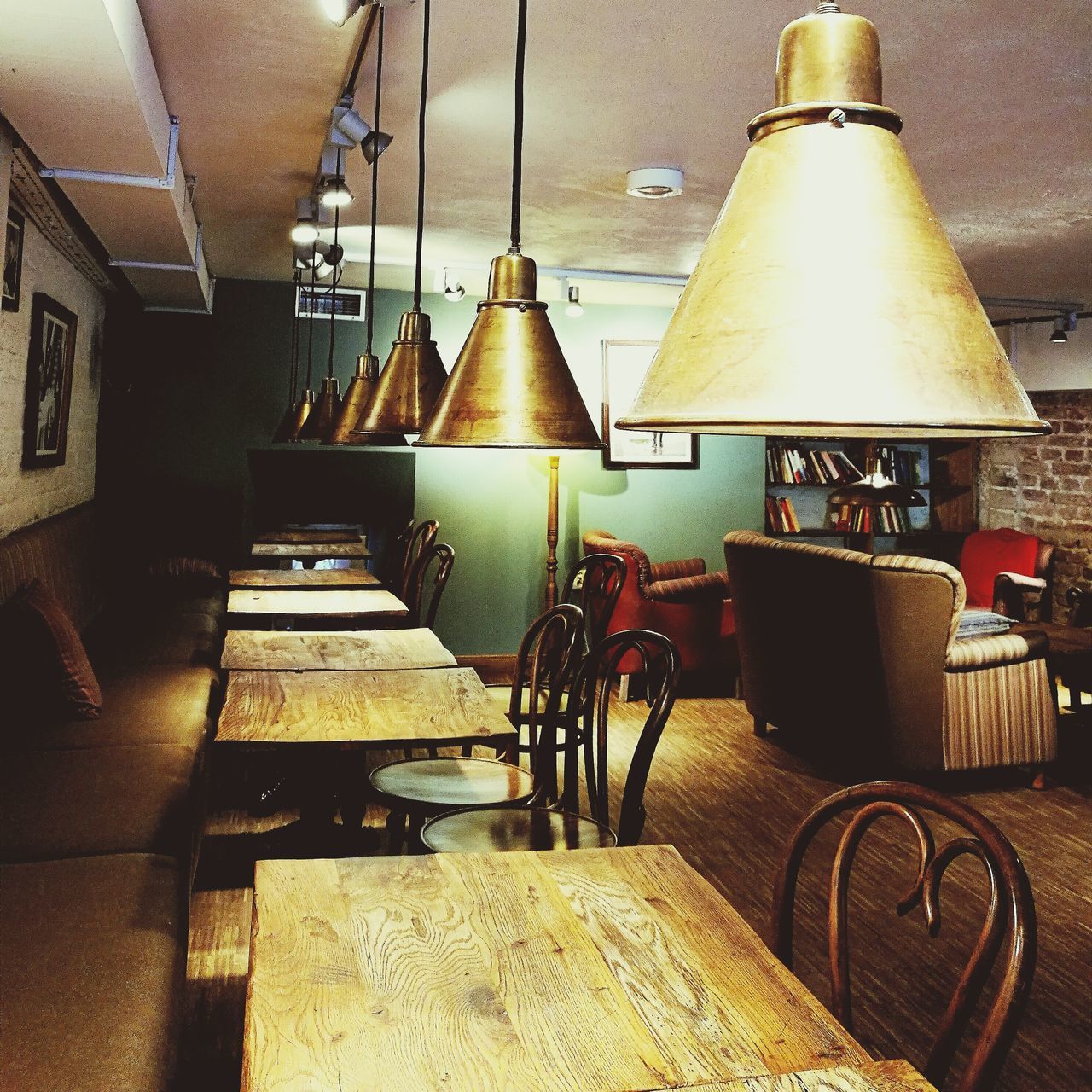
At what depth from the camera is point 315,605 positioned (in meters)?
4.25

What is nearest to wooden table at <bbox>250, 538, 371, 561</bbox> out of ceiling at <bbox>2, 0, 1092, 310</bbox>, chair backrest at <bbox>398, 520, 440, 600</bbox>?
chair backrest at <bbox>398, 520, 440, 600</bbox>

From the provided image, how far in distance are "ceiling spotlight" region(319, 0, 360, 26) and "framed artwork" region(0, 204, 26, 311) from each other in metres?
2.02

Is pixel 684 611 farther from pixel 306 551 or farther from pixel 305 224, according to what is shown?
pixel 305 224

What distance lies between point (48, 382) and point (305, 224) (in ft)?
4.53

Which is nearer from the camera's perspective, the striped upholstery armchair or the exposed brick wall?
the striped upholstery armchair

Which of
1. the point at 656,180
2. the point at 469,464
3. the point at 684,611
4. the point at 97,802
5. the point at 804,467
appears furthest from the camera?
the point at 804,467

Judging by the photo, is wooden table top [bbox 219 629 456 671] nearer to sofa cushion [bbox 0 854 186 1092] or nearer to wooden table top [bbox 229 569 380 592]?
sofa cushion [bbox 0 854 186 1092]

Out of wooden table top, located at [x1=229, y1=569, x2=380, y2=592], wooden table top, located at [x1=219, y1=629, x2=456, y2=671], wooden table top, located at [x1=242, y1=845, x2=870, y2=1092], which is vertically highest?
wooden table top, located at [x1=229, y1=569, x2=380, y2=592]

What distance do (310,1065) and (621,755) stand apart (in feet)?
13.3

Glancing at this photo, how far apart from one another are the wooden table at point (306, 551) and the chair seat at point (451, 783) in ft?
8.85

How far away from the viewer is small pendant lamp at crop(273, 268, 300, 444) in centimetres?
561

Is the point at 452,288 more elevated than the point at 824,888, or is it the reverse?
the point at 452,288

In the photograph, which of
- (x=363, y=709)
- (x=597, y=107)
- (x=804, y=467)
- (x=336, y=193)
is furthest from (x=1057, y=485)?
(x=363, y=709)

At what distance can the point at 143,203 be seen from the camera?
3961mm
